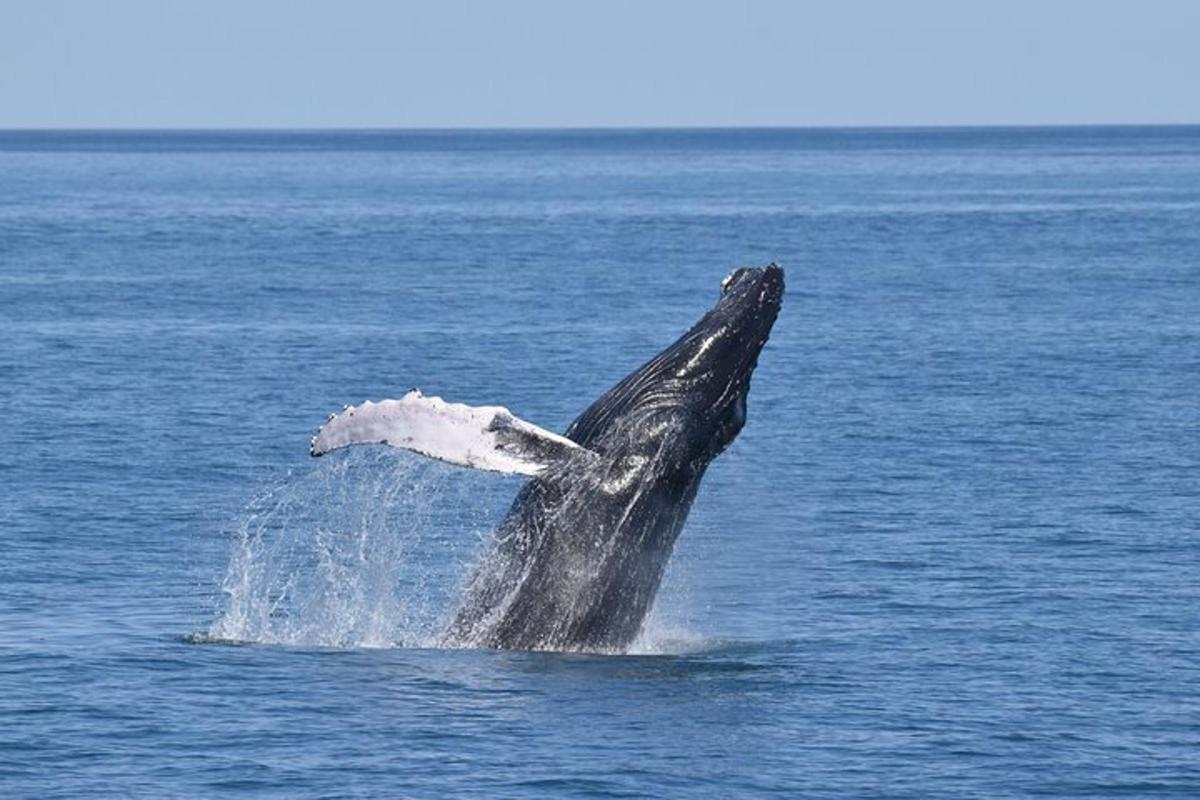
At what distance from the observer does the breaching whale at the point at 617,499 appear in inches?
707

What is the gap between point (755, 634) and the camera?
21.1m

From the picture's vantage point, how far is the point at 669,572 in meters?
24.1

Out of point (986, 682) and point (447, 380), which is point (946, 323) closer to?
point (447, 380)

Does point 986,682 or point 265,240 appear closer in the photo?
point 986,682

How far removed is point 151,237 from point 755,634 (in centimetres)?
6368

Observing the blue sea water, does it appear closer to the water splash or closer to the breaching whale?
the water splash

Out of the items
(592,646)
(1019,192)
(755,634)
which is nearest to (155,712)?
(592,646)

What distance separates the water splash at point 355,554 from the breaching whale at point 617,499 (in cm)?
148

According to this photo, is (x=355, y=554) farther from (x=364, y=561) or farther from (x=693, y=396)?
(x=693, y=396)

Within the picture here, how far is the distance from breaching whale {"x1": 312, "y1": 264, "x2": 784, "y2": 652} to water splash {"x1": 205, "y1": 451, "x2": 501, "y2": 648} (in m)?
1.48

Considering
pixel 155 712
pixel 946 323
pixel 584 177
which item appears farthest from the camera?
pixel 584 177

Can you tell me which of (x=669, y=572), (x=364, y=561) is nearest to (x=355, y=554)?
(x=364, y=561)

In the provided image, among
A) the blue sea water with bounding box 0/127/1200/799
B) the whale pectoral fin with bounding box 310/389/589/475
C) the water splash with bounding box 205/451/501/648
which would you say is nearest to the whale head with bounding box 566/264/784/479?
the whale pectoral fin with bounding box 310/389/589/475

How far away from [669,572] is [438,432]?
24.2 feet
